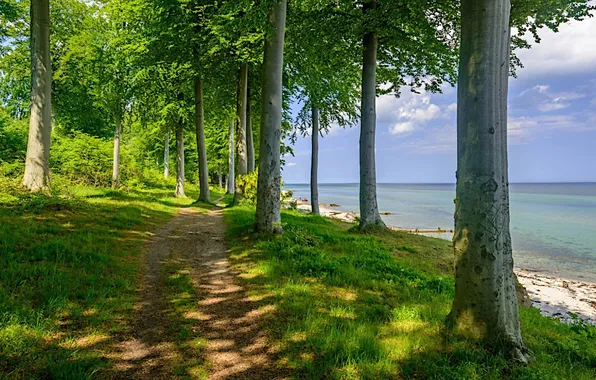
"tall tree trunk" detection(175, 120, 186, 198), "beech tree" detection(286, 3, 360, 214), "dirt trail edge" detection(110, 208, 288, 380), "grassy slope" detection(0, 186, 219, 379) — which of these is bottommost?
"dirt trail edge" detection(110, 208, 288, 380)

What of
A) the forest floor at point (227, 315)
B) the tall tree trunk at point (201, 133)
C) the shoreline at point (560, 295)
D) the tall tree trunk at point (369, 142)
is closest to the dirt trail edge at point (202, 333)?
the forest floor at point (227, 315)

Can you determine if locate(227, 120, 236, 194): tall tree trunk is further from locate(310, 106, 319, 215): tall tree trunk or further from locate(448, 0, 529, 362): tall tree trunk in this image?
locate(448, 0, 529, 362): tall tree trunk

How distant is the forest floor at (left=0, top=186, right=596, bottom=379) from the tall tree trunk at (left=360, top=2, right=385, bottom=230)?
139 inches

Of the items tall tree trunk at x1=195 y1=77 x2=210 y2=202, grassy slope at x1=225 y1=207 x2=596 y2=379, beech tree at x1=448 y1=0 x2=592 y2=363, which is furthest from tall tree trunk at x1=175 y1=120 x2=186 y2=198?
beech tree at x1=448 y1=0 x2=592 y2=363

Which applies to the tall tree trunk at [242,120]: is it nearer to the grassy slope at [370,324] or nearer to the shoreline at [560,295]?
the shoreline at [560,295]

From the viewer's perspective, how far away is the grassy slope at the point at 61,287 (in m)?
3.28

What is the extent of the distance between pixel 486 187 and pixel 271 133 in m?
6.02

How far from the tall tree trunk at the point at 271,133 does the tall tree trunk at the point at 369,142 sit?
13.2 ft

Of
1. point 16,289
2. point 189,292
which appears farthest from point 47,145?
point 189,292

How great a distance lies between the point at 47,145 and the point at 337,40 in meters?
9.83

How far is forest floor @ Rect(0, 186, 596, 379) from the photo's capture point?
3.38 m

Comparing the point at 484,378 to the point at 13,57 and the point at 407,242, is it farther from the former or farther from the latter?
the point at 13,57

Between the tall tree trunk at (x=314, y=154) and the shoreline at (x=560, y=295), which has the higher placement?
the tall tree trunk at (x=314, y=154)

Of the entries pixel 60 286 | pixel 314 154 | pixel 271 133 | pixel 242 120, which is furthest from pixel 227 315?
pixel 314 154
